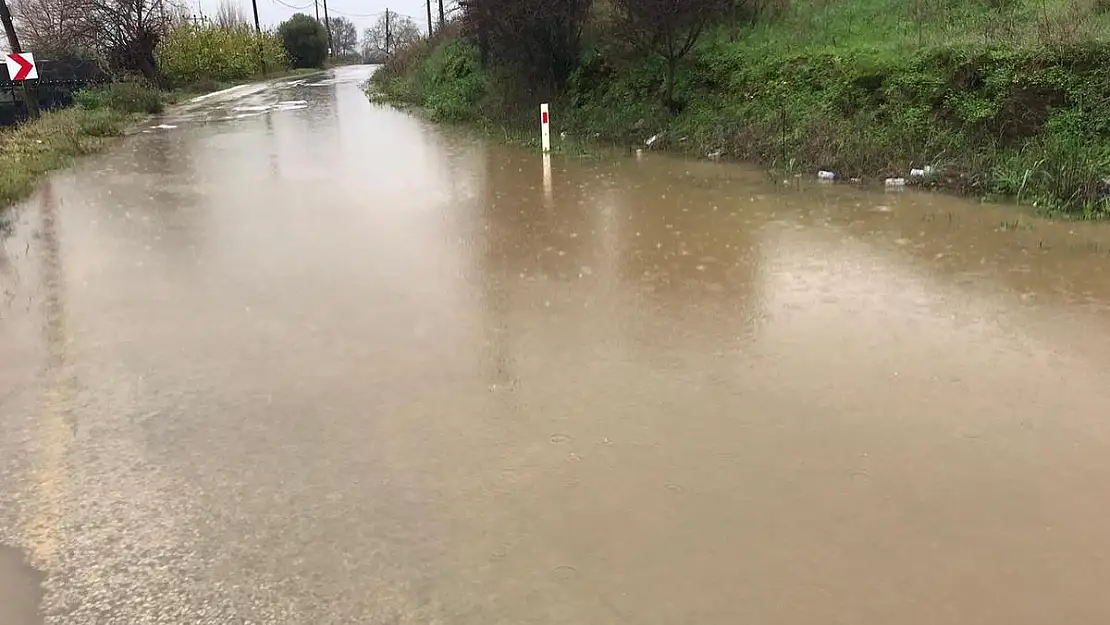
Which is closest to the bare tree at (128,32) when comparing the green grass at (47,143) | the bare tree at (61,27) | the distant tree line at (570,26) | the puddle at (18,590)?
the bare tree at (61,27)

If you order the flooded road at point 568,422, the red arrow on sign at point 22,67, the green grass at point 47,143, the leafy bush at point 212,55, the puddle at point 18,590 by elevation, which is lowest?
the puddle at point 18,590

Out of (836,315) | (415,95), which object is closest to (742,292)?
(836,315)

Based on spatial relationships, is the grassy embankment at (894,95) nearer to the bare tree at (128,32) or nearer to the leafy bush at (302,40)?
the bare tree at (128,32)

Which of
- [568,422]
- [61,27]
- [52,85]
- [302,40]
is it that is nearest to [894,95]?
[568,422]

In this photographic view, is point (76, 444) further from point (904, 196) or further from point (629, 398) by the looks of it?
point (904, 196)

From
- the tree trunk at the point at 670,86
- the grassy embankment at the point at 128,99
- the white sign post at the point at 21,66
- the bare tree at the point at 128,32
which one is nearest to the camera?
the grassy embankment at the point at 128,99

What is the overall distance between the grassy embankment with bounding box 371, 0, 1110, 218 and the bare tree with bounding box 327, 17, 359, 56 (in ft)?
292

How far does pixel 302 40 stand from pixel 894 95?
193 feet

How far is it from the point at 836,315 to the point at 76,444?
5.10m

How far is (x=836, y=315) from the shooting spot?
632 centimetres

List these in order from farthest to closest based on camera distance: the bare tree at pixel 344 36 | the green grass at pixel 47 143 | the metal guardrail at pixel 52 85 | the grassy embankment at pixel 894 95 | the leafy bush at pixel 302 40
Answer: the bare tree at pixel 344 36 < the leafy bush at pixel 302 40 < the metal guardrail at pixel 52 85 < the green grass at pixel 47 143 < the grassy embankment at pixel 894 95

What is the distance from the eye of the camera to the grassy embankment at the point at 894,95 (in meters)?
10.1

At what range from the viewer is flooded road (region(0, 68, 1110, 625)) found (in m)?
3.45

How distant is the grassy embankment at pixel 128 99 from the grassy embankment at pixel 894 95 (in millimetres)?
9251
